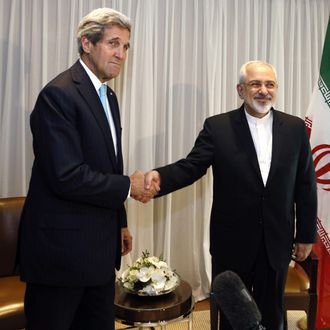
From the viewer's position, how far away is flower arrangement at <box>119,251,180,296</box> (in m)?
2.20

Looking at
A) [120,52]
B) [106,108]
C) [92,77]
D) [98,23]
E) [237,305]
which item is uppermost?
[98,23]

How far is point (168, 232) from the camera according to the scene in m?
3.21

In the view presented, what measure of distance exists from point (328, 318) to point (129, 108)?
200 centimetres

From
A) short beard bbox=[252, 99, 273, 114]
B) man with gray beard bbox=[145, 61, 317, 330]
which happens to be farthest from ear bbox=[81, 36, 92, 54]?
short beard bbox=[252, 99, 273, 114]

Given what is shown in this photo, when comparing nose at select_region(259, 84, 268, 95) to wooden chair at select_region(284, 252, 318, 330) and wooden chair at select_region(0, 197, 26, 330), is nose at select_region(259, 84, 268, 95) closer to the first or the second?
wooden chair at select_region(284, 252, 318, 330)

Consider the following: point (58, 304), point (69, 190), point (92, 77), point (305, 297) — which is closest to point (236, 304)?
point (69, 190)

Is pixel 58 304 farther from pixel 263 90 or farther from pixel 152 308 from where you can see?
pixel 263 90

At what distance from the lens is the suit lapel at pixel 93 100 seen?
1567 mm

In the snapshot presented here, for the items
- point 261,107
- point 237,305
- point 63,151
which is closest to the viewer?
point 237,305

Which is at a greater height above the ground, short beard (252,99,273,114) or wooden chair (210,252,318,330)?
short beard (252,99,273,114)

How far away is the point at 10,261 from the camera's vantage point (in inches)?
98.3

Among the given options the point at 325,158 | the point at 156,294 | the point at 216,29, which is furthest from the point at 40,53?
the point at 325,158

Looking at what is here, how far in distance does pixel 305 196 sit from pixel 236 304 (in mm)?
1719

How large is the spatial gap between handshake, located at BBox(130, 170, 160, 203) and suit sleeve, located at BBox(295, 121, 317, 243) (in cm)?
76
